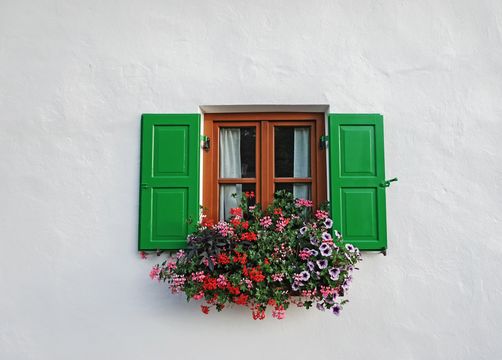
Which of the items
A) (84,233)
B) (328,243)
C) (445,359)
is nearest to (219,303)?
(328,243)

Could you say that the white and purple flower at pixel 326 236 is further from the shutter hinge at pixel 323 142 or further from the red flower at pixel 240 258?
the shutter hinge at pixel 323 142

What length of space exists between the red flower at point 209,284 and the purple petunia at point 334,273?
2.34ft

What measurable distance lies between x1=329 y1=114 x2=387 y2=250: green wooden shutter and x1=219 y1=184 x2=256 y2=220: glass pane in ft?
1.99

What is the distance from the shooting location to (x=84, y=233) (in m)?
3.25

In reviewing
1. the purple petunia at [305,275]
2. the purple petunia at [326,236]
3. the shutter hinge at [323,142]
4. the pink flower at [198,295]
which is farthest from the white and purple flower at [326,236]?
the pink flower at [198,295]

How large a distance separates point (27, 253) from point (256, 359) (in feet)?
5.79

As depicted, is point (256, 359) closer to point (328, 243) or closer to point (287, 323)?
point (287, 323)

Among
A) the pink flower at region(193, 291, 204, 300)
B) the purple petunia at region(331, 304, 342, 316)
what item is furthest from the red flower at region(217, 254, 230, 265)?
the purple petunia at region(331, 304, 342, 316)

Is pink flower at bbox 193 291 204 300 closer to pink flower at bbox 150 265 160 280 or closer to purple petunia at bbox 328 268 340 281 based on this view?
pink flower at bbox 150 265 160 280

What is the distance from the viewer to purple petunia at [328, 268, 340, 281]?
284 centimetres

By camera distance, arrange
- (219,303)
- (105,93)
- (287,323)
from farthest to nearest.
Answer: (105,93), (287,323), (219,303)

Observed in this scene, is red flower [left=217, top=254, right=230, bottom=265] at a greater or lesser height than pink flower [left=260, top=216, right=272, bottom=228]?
lesser

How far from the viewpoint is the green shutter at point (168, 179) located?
10.4 feet

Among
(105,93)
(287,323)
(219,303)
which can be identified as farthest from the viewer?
(105,93)
